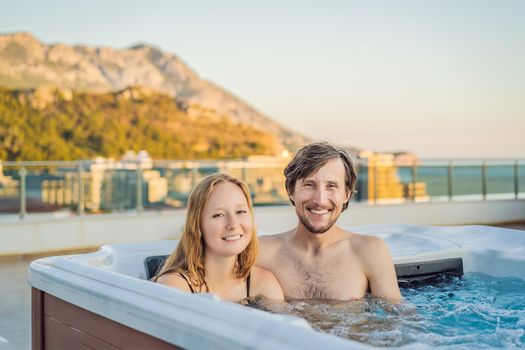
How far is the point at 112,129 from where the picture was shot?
Answer: 27391 mm

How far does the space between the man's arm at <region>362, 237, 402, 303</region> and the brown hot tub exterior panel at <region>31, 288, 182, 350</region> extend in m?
0.96

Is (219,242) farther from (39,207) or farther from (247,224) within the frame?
(39,207)

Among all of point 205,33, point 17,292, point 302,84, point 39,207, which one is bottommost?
point 17,292

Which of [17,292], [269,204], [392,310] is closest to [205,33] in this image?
[269,204]

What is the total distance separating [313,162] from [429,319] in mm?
684

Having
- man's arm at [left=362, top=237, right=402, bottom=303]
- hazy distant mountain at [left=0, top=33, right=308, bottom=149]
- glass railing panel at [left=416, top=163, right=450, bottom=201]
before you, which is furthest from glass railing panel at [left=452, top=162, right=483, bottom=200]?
hazy distant mountain at [left=0, top=33, right=308, bottom=149]

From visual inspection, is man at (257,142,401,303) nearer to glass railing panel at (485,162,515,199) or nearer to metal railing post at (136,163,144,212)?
metal railing post at (136,163,144,212)

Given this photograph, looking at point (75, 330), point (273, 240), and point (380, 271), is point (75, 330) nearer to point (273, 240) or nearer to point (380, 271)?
point (273, 240)

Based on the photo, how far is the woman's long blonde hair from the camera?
2.34 meters

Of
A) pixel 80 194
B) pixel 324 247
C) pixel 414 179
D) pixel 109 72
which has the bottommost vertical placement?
pixel 324 247

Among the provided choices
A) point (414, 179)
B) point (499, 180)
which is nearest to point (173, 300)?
point (414, 179)

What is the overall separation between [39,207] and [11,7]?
41.4 feet

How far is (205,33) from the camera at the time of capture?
18.0m

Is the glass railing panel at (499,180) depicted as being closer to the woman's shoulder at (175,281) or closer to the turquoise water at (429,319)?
the turquoise water at (429,319)
